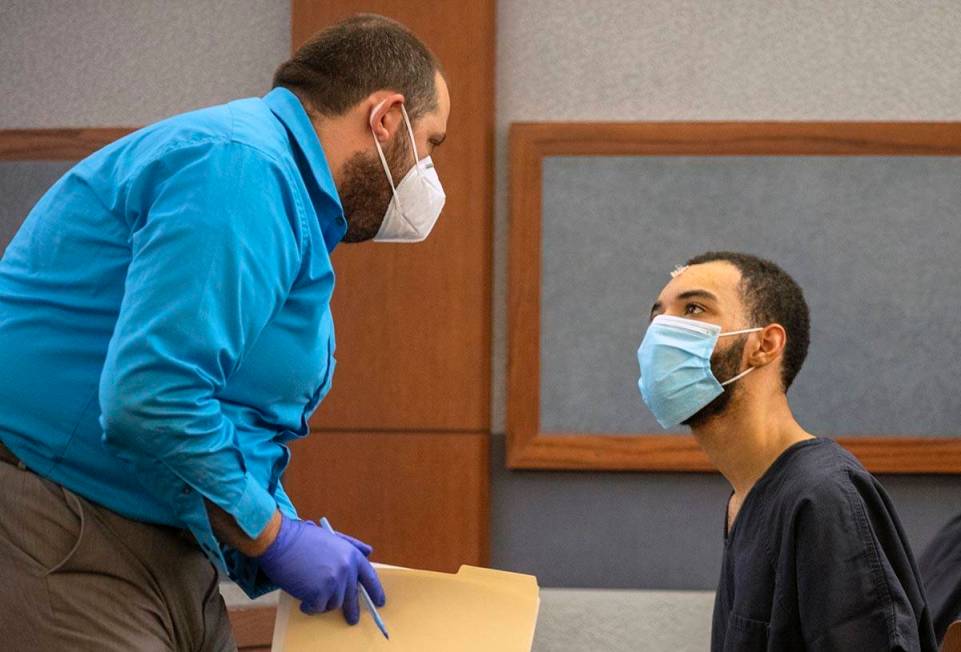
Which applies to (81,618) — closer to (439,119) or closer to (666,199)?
(439,119)

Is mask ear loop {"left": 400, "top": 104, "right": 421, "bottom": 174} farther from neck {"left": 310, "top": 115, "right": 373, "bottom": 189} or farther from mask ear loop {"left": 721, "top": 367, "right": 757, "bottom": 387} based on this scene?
mask ear loop {"left": 721, "top": 367, "right": 757, "bottom": 387}

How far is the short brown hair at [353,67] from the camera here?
4.56 ft

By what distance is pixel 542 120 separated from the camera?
303 centimetres

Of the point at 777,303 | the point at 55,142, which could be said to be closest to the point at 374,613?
the point at 777,303

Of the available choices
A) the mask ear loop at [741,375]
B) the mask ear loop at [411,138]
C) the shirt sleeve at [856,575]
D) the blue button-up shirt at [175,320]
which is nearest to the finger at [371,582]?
the blue button-up shirt at [175,320]

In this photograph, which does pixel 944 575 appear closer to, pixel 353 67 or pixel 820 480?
pixel 820 480

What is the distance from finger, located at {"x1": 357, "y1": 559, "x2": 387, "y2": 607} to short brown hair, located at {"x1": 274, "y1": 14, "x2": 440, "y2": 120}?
522 mm

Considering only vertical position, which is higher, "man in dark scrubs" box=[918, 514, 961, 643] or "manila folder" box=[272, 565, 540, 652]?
"manila folder" box=[272, 565, 540, 652]

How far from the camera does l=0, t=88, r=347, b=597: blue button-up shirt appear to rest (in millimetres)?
1094

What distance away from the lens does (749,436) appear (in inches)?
74.6

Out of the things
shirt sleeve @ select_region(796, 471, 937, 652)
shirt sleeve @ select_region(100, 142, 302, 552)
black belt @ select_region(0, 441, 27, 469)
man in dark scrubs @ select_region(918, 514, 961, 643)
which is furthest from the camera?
man in dark scrubs @ select_region(918, 514, 961, 643)

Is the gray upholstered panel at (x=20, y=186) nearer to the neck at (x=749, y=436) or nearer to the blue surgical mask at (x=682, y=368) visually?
the blue surgical mask at (x=682, y=368)

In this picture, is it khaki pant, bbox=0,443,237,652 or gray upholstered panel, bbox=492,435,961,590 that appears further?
gray upholstered panel, bbox=492,435,961,590

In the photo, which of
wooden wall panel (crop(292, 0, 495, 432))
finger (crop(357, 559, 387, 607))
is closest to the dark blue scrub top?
finger (crop(357, 559, 387, 607))
